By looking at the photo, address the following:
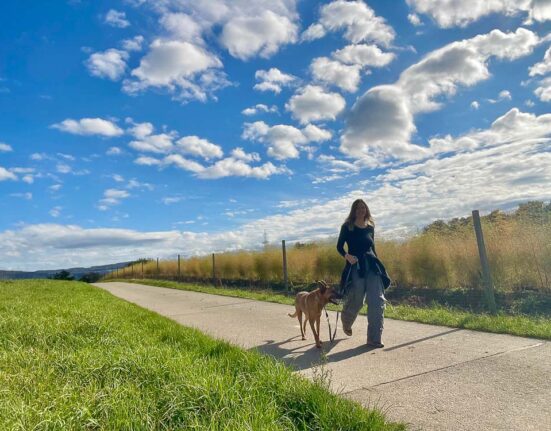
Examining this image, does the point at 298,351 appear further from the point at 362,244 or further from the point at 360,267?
the point at 362,244

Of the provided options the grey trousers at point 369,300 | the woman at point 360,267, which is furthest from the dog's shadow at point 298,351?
the woman at point 360,267

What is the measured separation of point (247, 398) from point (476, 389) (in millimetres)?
1966

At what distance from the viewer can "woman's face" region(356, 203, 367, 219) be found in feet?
18.9

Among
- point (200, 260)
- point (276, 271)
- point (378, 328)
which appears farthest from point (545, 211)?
point (200, 260)

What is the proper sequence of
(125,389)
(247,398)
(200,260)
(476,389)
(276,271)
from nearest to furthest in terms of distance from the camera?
1. (247,398)
2. (125,389)
3. (476,389)
4. (276,271)
5. (200,260)

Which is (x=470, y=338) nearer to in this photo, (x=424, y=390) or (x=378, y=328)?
(x=378, y=328)

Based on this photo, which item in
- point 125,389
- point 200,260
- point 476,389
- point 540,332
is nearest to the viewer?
point 125,389

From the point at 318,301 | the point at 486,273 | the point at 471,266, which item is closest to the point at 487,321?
the point at 486,273

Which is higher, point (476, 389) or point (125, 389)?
point (125, 389)

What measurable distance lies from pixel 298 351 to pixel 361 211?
2084 millimetres

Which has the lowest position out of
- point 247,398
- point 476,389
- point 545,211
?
point 476,389

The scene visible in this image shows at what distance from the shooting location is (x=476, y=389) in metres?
3.45

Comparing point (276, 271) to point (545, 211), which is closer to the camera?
point (545, 211)

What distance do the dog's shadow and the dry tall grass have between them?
5.35 meters
